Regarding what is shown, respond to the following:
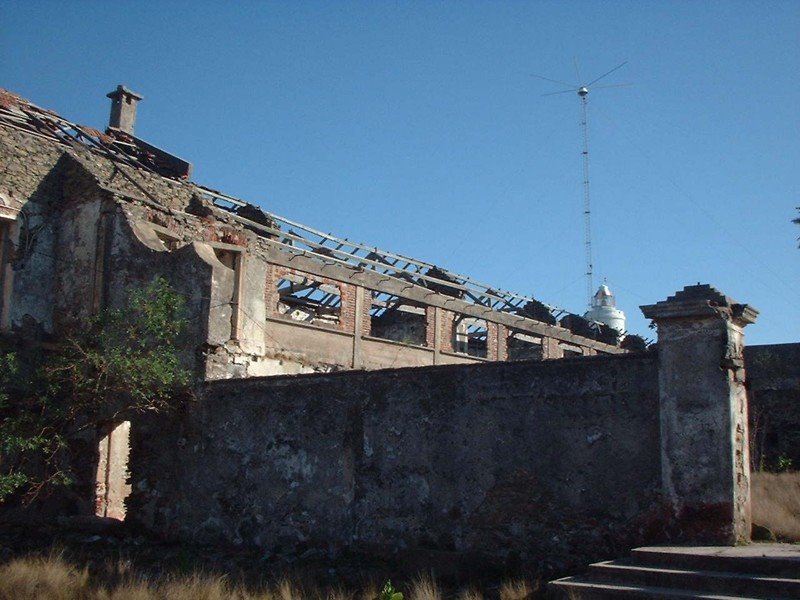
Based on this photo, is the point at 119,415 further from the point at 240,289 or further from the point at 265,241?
the point at 265,241

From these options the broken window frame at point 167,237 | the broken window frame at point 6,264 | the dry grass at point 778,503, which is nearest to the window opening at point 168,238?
the broken window frame at point 167,237

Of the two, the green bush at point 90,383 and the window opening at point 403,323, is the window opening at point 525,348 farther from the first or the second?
the green bush at point 90,383

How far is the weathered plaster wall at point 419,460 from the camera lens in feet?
31.1

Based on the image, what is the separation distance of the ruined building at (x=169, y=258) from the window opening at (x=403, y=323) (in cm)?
92

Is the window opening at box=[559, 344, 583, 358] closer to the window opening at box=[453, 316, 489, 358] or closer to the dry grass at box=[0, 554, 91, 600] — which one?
the window opening at box=[453, 316, 489, 358]

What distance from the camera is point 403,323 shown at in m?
26.6

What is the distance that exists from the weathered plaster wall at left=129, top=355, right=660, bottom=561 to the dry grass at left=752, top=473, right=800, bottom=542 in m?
1.73

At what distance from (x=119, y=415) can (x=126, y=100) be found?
11010mm

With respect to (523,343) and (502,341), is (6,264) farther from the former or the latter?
(523,343)

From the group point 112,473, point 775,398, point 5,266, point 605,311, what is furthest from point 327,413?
point 605,311

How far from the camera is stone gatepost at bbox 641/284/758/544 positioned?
8734mm

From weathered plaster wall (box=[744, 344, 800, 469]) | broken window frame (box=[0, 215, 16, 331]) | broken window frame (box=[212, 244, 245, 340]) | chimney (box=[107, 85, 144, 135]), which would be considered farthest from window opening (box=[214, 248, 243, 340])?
weathered plaster wall (box=[744, 344, 800, 469])

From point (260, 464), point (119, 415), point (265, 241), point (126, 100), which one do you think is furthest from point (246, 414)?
point (126, 100)

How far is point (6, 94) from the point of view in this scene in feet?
57.8
